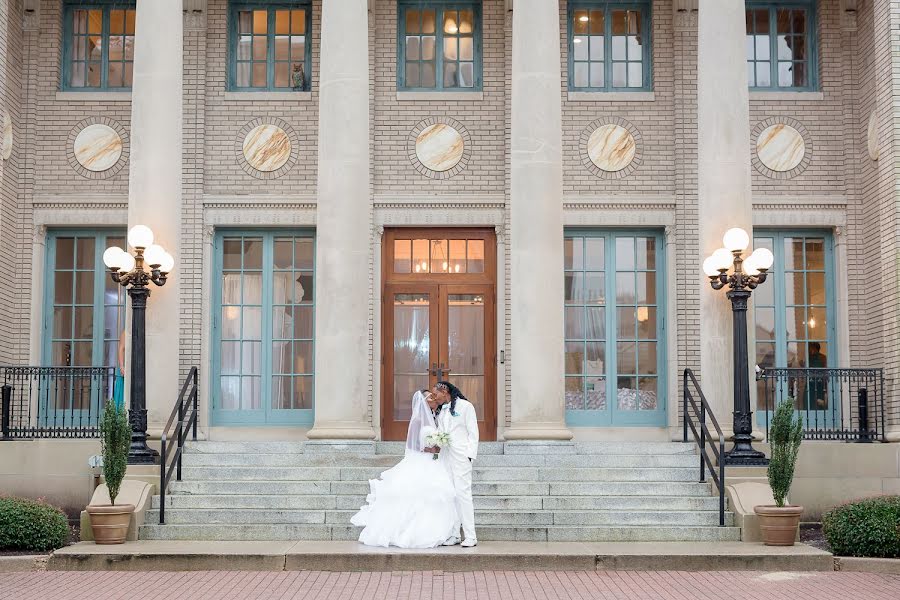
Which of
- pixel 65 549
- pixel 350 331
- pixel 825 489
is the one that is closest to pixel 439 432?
pixel 350 331

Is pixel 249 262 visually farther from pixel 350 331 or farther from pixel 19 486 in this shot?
pixel 19 486

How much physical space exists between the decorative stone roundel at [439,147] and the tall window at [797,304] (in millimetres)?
4820

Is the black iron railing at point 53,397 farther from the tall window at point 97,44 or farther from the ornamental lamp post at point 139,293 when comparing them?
the tall window at point 97,44

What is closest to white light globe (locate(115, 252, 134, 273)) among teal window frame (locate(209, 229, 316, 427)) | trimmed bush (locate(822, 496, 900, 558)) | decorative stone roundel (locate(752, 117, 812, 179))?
teal window frame (locate(209, 229, 316, 427))

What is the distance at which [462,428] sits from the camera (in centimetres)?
1378

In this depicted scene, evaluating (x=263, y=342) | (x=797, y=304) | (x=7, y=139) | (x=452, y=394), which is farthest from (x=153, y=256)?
(x=797, y=304)

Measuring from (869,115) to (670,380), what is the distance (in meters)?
5.13

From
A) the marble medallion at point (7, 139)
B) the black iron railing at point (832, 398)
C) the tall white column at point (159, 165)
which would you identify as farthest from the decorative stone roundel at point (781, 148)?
the marble medallion at point (7, 139)

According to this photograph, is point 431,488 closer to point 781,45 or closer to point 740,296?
point 740,296

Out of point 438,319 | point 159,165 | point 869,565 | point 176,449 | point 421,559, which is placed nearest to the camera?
point 421,559

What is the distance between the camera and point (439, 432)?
1373 centimetres

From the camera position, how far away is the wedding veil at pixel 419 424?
551 inches

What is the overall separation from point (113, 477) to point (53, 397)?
5.91 meters

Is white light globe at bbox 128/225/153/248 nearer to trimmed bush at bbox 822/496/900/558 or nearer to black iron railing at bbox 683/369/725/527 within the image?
black iron railing at bbox 683/369/725/527
